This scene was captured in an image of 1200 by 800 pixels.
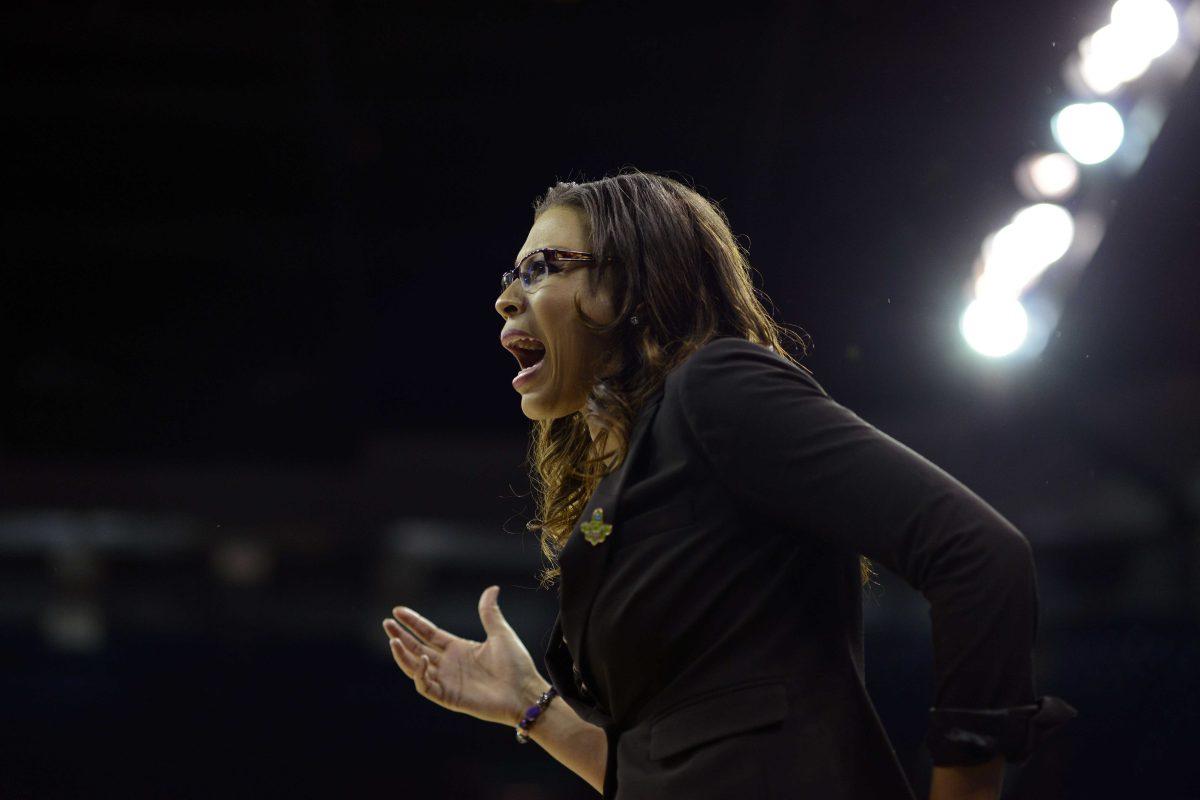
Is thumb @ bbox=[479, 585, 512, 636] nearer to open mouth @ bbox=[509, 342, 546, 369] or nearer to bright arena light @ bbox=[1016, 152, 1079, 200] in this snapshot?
open mouth @ bbox=[509, 342, 546, 369]

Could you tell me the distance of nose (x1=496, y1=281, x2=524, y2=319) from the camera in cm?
107

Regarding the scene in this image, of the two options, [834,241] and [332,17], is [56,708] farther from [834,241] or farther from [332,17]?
[834,241]

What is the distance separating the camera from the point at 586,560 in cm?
83

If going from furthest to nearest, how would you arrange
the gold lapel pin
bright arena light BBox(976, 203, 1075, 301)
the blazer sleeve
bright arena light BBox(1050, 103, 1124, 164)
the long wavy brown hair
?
bright arena light BBox(976, 203, 1075, 301)
bright arena light BBox(1050, 103, 1124, 164)
the long wavy brown hair
the gold lapel pin
the blazer sleeve

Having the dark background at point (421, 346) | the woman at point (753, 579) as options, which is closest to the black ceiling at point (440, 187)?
the dark background at point (421, 346)

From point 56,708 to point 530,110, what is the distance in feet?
6.47

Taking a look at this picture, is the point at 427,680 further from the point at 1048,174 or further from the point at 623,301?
the point at 1048,174

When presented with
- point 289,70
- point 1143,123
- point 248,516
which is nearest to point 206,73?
point 289,70

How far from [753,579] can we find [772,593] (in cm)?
2

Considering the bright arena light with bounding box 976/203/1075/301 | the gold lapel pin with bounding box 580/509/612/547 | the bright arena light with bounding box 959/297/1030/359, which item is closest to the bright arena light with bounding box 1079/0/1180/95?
the bright arena light with bounding box 976/203/1075/301

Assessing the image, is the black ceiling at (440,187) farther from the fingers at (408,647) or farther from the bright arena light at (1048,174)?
the fingers at (408,647)

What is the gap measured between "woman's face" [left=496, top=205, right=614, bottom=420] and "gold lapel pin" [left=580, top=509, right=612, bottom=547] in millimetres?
212

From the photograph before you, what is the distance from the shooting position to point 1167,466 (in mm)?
2150

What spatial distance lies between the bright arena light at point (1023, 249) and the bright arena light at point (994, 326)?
0.9 inches
